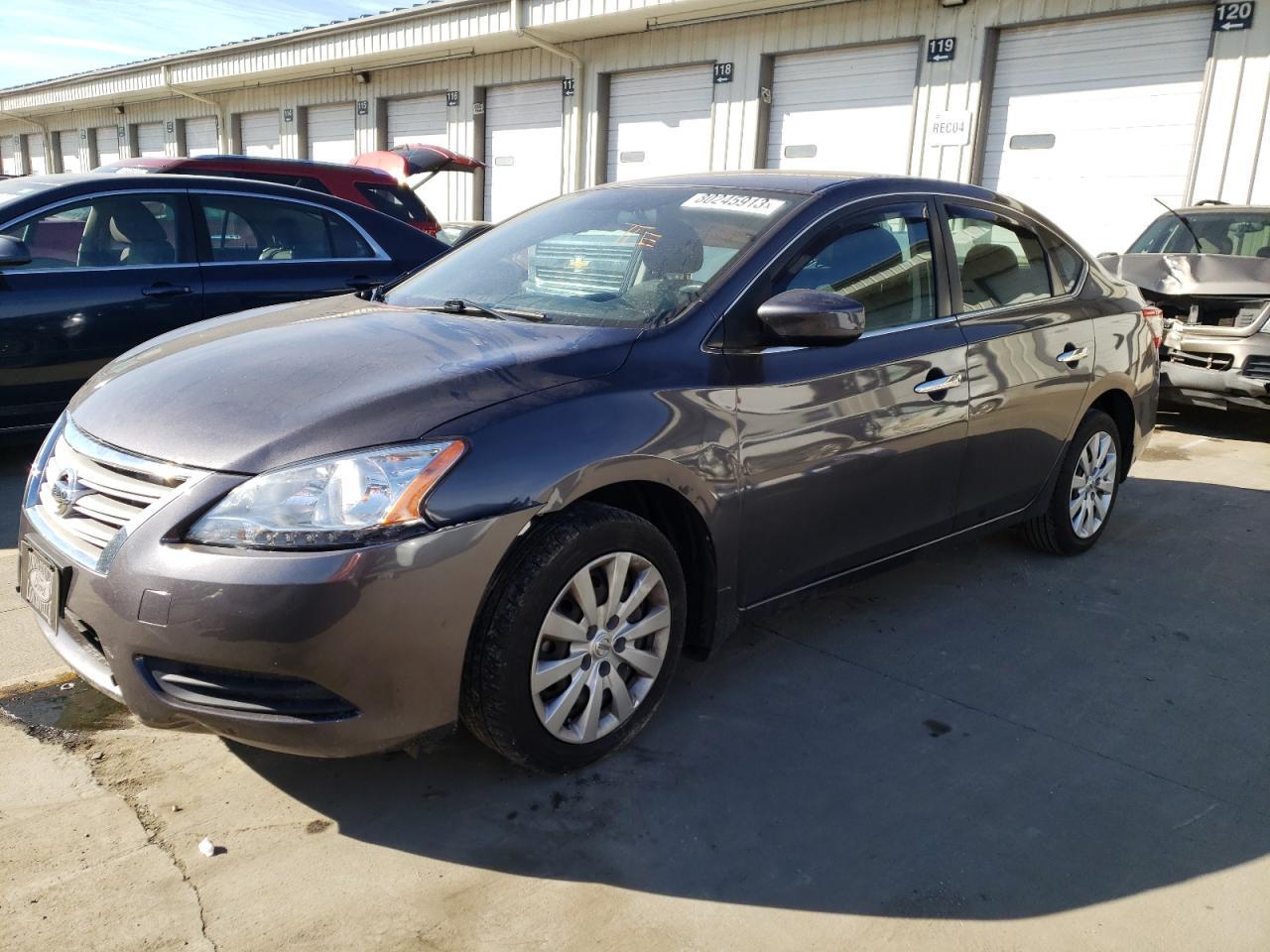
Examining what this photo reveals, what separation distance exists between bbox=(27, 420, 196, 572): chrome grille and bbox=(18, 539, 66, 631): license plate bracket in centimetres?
6

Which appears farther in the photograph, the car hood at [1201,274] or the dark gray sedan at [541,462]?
the car hood at [1201,274]

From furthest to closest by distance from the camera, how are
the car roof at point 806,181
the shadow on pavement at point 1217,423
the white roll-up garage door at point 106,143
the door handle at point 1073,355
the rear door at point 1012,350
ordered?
the white roll-up garage door at point 106,143 < the shadow on pavement at point 1217,423 < the door handle at point 1073,355 < the rear door at point 1012,350 < the car roof at point 806,181

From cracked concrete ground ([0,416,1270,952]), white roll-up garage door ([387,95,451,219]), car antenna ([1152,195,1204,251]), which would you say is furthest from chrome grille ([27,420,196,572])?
white roll-up garage door ([387,95,451,219])

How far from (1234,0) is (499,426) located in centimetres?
1011

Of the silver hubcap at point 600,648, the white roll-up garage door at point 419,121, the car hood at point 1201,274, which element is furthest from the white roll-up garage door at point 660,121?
the silver hubcap at point 600,648

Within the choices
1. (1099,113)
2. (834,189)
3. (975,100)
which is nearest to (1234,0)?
(1099,113)

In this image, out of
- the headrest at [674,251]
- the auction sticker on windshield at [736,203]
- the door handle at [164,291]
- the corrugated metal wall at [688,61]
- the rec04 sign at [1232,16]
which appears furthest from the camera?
the corrugated metal wall at [688,61]

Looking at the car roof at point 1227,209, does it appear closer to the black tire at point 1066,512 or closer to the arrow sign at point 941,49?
the arrow sign at point 941,49

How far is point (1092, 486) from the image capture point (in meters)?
4.77

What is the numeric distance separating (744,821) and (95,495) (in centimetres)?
180

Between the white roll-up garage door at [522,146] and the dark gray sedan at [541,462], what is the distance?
42.2 ft

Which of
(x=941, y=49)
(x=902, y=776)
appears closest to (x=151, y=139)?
(x=941, y=49)

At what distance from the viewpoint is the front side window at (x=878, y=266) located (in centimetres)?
335

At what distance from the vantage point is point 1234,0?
959 cm
